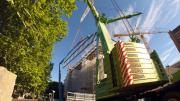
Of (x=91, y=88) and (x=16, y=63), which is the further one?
(x=91, y=88)

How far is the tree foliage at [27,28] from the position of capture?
13.2 m

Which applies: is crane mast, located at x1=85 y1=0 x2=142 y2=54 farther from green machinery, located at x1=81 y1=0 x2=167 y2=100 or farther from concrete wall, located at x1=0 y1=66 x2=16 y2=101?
concrete wall, located at x1=0 y1=66 x2=16 y2=101

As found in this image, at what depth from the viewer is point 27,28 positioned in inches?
567

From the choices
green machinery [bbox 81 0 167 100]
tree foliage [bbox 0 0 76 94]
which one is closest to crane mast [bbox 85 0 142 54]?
green machinery [bbox 81 0 167 100]

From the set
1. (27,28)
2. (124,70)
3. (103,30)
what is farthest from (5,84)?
(103,30)

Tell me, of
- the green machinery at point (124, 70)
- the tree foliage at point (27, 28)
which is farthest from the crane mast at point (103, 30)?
the tree foliage at point (27, 28)

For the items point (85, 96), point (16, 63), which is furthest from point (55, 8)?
point (85, 96)

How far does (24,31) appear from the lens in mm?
15297

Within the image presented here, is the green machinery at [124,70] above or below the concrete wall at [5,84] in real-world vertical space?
above

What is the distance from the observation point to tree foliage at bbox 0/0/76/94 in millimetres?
13164

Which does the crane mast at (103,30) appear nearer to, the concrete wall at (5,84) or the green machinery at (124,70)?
the green machinery at (124,70)

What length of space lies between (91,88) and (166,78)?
2898 cm

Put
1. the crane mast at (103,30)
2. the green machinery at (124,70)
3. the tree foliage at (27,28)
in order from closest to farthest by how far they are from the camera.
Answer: the green machinery at (124,70) < the tree foliage at (27,28) < the crane mast at (103,30)

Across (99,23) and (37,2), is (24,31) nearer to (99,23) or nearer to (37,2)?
(37,2)
